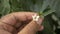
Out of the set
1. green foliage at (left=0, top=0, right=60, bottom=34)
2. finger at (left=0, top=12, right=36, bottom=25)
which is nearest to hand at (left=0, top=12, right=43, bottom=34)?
finger at (left=0, top=12, right=36, bottom=25)

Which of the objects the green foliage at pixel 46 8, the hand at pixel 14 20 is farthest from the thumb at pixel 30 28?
the green foliage at pixel 46 8

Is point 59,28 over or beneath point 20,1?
beneath

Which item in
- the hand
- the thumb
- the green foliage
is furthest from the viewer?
the green foliage

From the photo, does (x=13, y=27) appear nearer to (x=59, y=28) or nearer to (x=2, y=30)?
(x=2, y=30)

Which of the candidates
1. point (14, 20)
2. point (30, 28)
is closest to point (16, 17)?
point (14, 20)

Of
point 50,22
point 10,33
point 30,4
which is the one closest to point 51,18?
point 50,22

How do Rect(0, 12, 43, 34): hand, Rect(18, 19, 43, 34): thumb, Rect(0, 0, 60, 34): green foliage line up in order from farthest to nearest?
Rect(0, 0, 60, 34): green foliage
Rect(0, 12, 43, 34): hand
Rect(18, 19, 43, 34): thumb

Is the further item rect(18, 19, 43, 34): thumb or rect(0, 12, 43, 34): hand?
rect(0, 12, 43, 34): hand

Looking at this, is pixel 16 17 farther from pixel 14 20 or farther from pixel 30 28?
pixel 30 28

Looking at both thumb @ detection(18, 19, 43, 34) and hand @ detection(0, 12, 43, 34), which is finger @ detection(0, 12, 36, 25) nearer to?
hand @ detection(0, 12, 43, 34)
